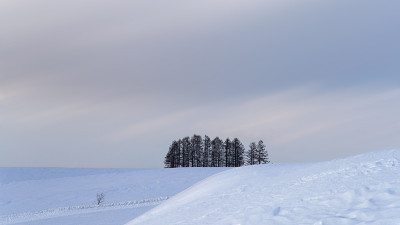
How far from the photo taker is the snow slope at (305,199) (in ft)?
25.7

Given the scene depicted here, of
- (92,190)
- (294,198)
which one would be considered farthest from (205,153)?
(294,198)

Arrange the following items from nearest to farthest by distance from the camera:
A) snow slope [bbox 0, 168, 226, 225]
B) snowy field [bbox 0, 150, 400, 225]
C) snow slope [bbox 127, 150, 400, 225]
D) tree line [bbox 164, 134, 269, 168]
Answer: snow slope [bbox 127, 150, 400, 225], snowy field [bbox 0, 150, 400, 225], snow slope [bbox 0, 168, 226, 225], tree line [bbox 164, 134, 269, 168]

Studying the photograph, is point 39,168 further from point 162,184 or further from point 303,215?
point 303,215

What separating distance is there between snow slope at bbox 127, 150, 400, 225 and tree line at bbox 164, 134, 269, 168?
1806 inches

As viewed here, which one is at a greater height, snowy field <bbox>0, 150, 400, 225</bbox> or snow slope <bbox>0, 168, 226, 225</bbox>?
snowy field <bbox>0, 150, 400, 225</bbox>

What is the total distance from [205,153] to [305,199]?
52.2m

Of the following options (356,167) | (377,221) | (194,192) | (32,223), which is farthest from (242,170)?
(32,223)

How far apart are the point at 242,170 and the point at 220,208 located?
551 cm

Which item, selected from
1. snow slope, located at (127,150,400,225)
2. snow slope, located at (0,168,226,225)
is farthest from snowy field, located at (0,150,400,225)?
snow slope, located at (0,168,226,225)

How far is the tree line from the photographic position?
198 ft

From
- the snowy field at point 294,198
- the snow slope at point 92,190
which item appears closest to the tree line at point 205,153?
the snow slope at point 92,190

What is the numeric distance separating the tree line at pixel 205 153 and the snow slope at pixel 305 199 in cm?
4588

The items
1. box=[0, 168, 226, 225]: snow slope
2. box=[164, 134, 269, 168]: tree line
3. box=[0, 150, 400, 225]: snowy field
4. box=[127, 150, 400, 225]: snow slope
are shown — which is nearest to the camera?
box=[127, 150, 400, 225]: snow slope

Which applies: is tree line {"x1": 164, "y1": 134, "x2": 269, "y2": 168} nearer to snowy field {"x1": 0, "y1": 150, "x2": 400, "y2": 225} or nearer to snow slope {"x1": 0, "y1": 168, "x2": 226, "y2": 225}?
snow slope {"x1": 0, "y1": 168, "x2": 226, "y2": 225}
